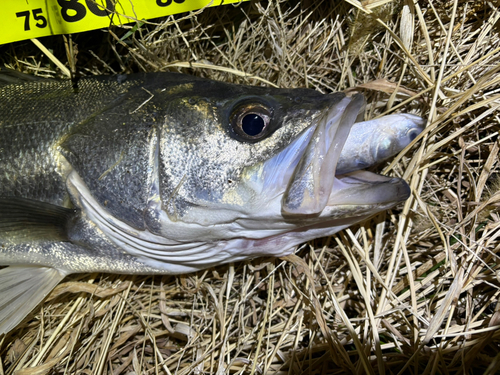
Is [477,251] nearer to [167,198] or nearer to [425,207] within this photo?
[425,207]

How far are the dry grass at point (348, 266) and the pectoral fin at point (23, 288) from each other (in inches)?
5.6

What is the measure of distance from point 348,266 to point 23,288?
159cm

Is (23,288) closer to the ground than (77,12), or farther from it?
closer to the ground

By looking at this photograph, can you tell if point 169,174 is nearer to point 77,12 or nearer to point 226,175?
point 226,175

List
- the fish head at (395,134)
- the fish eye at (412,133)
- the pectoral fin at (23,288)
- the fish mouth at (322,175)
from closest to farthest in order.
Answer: the fish mouth at (322,175) < the fish head at (395,134) < the fish eye at (412,133) < the pectoral fin at (23,288)

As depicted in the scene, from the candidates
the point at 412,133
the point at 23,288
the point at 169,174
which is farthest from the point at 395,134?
the point at 23,288

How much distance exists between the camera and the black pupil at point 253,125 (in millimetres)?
1330

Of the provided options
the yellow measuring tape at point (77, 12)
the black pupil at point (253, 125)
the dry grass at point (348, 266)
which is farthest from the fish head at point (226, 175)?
the yellow measuring tape at point (77, 12)

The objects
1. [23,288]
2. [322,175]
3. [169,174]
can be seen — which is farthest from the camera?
[23,288]

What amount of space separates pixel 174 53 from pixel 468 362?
2.10 m

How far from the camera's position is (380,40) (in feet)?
6.45

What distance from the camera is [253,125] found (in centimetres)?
133

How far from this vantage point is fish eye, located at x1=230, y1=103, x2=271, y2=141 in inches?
52.4

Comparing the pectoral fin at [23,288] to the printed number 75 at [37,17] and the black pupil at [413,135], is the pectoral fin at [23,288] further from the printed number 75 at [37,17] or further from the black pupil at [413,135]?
the black pupil at [413,135]
